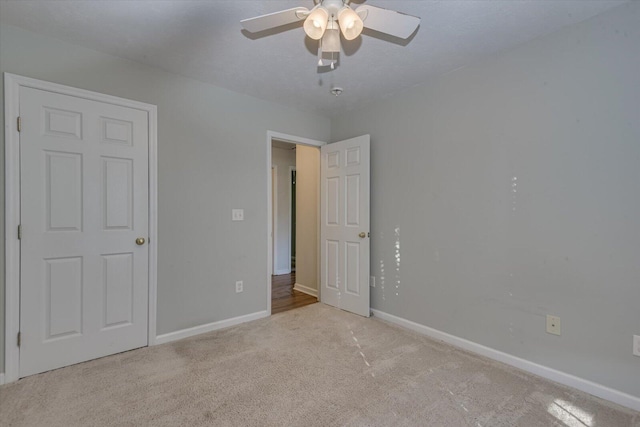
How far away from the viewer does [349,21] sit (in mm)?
1402

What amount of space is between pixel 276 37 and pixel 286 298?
10.0 ft

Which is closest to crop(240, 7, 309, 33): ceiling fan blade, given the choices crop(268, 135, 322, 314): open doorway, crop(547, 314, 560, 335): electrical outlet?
crop(268, 135, 322, 314): open doorway

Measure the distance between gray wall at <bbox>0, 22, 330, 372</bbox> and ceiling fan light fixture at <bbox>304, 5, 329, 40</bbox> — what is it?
177cm

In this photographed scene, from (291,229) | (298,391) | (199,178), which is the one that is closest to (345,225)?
(199,178)

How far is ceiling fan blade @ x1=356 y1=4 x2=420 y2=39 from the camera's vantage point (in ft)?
4.77

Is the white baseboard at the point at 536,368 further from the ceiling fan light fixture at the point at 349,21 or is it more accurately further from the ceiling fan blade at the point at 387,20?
the ceiling fan light fixture at the point at 349,21

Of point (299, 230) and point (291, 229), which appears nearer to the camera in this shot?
point (299, 230)

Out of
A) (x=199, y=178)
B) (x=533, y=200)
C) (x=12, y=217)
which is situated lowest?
(x=12, y=217)

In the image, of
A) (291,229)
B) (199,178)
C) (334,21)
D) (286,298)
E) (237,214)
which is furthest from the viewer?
(291,229)

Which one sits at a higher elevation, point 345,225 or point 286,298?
point 345,225

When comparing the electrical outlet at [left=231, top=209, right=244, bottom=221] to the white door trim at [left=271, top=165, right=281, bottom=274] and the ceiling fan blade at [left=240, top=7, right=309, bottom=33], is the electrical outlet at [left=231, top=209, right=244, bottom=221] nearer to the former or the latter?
the ceiling fan blade at [left=240, top=7, right=309, bottom=33]

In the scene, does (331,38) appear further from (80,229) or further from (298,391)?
(80,229)

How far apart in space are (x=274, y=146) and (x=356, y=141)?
2570mm

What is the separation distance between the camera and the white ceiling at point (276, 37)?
1803 millimetres
